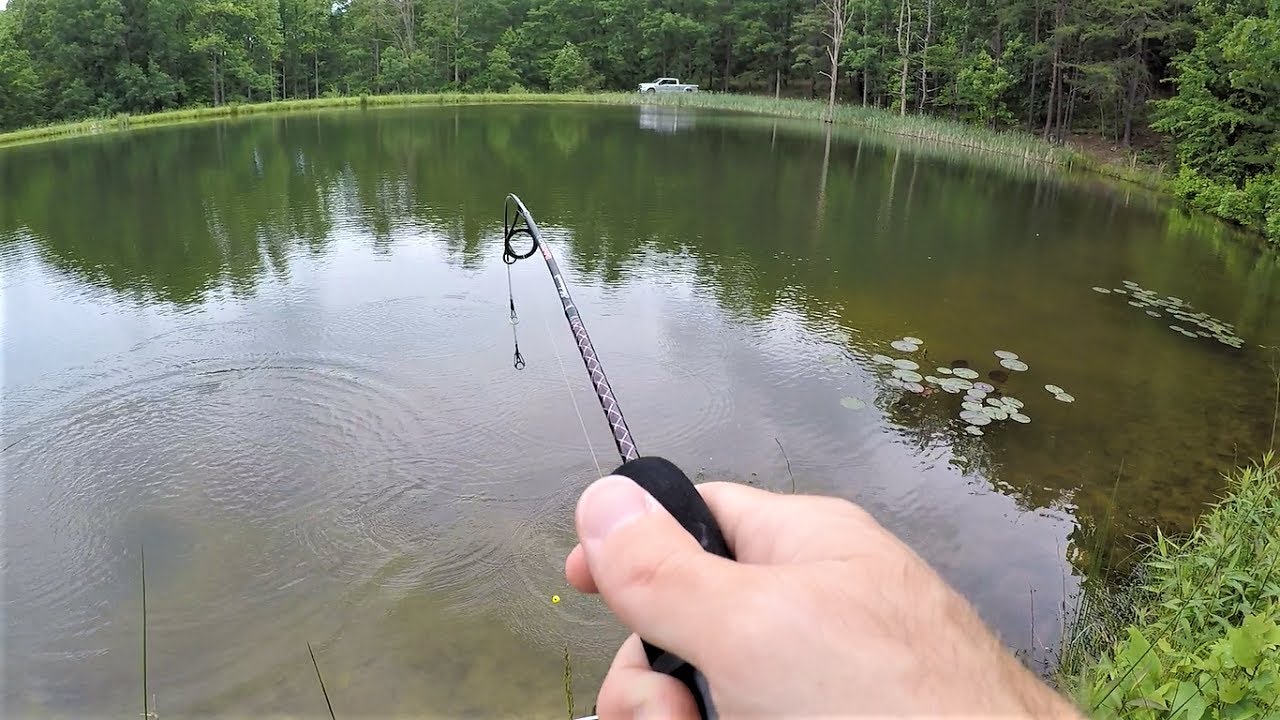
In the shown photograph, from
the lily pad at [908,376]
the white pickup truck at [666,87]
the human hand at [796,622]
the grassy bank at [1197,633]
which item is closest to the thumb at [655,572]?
the human hand at [796,622]

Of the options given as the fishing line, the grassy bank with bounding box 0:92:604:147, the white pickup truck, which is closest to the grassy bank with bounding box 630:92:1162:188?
the white pickup truck

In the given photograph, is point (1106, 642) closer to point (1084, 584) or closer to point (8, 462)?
point (1084, 584)

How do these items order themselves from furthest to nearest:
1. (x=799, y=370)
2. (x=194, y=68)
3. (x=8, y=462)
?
(x=194, y=68) < (x=799, y=370) < (x=8, y=462)

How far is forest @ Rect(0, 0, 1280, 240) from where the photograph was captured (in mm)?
17062

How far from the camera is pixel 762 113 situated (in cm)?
3738

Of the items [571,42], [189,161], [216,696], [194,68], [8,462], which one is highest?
[571,42]

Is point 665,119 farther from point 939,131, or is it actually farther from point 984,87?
point 984,87

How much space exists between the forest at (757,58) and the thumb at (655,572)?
16331mm

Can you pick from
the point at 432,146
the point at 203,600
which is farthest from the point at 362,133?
the point at 203,600

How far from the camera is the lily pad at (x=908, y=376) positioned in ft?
24.6

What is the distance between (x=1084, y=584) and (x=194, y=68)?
154ft

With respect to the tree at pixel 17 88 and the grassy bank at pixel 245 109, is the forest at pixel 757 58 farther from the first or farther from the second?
the grassy bank at pixel 245 109

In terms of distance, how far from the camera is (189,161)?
18.9 meters

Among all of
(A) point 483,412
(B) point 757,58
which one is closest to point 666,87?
(B) point 757,58
